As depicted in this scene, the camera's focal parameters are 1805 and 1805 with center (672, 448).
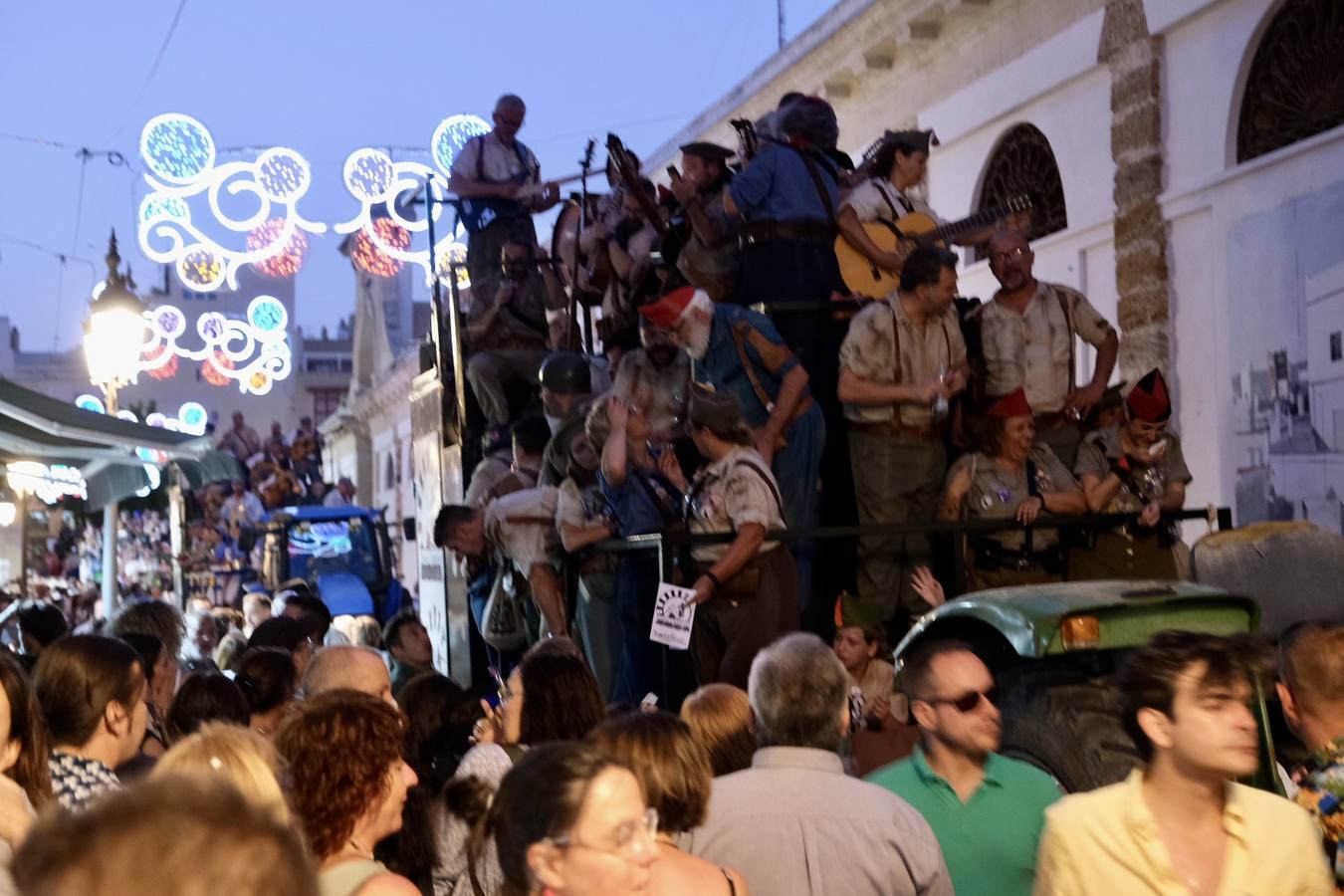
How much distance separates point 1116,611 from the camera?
6168mm

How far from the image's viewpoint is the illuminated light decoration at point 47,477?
15.8m

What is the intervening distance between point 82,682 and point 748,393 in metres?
4.21

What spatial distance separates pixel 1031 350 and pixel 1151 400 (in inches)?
26.7

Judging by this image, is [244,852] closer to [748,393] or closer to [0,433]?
[748,393]

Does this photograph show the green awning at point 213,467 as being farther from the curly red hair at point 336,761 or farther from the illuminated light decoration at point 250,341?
the curly red hair at point 336,761

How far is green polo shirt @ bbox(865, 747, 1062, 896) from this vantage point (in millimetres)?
4711

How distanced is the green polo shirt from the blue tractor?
19781 mm

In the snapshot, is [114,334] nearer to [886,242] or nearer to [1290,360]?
[886,242]

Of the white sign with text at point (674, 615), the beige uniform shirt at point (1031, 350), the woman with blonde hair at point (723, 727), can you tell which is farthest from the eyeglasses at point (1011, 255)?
the woman with blonde hair at point (723, 727)

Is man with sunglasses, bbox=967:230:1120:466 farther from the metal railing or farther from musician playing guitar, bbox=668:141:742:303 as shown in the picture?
musician playing guitar, bbox=668:141:742:303

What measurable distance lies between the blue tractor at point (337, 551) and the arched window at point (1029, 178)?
11101 millimetres

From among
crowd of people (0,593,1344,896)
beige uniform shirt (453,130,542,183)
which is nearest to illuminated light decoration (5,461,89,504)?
beige uniform shirt (453,130,542,183)

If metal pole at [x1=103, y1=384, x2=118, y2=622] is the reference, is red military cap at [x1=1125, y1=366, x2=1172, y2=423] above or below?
above

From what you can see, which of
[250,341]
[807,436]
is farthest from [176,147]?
[250,341]
